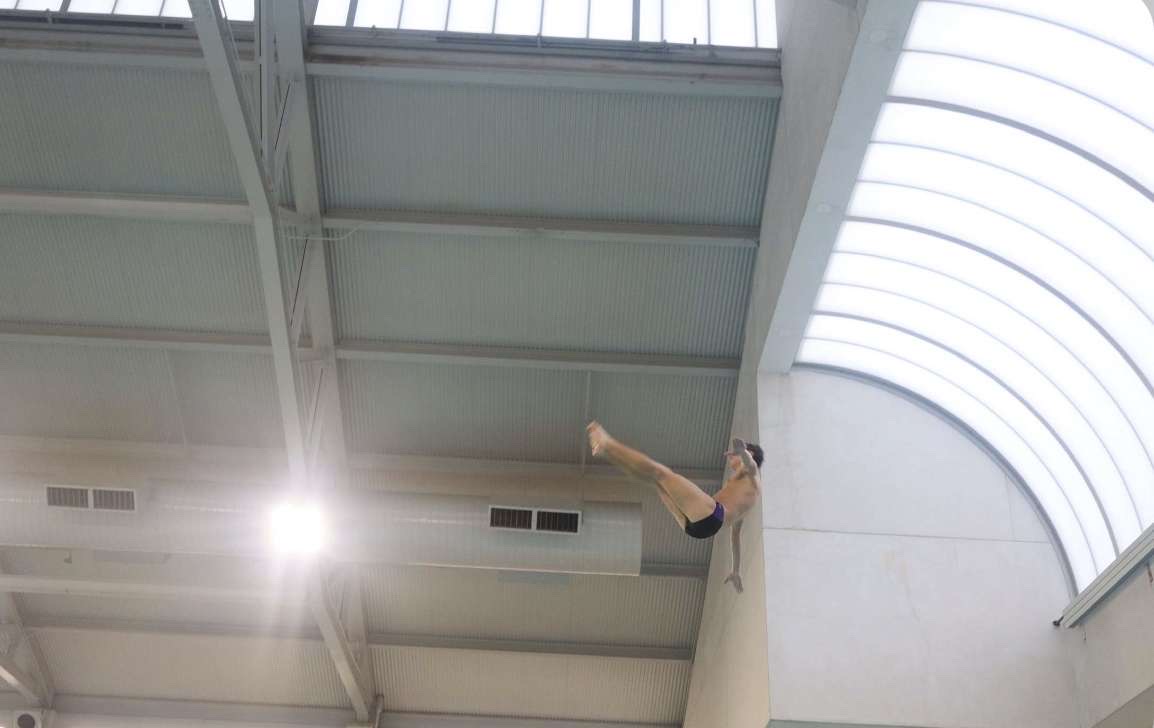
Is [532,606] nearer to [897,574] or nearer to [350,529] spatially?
[350,529]

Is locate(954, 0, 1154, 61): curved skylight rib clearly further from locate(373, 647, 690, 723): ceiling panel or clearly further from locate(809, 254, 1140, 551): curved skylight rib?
locate(373, 647, 690, 723): ceiling panel

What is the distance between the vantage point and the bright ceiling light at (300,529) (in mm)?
15578

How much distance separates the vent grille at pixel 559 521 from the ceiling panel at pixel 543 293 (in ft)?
9.52

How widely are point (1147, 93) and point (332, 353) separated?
1243 cm

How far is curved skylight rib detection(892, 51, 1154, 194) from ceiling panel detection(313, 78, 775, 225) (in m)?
4.00

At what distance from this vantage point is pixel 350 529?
15898 mm

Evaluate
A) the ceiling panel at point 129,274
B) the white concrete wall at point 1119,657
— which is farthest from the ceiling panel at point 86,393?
the white concrete wall at point 1119,657

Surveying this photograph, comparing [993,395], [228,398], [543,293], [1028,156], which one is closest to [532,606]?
[228,398]

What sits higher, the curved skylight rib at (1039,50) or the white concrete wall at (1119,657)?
the curved skylight rib at (1039,50)

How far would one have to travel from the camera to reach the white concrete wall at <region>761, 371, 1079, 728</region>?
12375 millimetres

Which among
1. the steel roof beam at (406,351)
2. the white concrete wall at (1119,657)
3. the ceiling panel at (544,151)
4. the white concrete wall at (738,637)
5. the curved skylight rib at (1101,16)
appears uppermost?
the ceiling panel at (544,151)

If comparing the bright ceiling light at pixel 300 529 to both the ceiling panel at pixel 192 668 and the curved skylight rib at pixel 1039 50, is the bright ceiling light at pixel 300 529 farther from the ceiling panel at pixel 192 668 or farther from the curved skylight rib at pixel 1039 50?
the curved skylight rib at pixel 1039 50

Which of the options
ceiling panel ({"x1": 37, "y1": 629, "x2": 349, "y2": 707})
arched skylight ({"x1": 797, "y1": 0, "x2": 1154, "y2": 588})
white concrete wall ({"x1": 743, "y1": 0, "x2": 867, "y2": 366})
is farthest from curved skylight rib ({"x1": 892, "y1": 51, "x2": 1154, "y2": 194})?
ceiling panel ({"x1": 37, "y1": 629, "x2": 349, "y2": 707})

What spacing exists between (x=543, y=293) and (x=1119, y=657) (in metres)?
9.69
